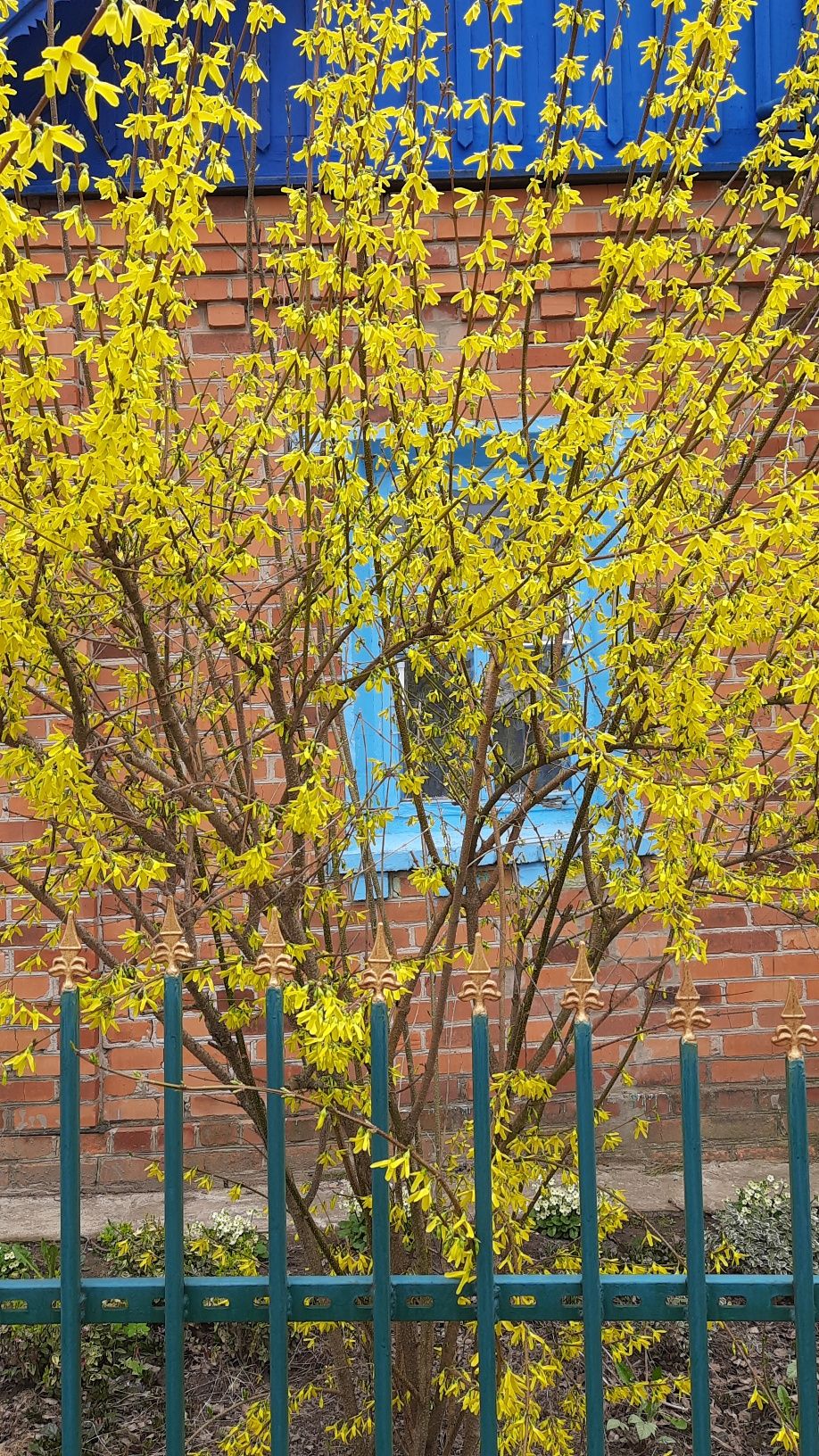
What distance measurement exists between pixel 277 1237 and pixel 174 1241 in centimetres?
13

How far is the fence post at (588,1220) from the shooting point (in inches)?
62.7

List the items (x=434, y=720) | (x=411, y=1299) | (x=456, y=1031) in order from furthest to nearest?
(x=456, y=1031) < (x=434, y=720) < (x=411, y=1299)

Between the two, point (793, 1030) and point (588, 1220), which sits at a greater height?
A: point (793, 1030)

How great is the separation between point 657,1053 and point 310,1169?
113 cm

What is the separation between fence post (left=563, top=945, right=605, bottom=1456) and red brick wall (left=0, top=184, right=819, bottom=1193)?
6.47 feet

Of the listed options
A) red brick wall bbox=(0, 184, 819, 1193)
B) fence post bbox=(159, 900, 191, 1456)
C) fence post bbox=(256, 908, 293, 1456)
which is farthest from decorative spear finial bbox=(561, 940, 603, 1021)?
red brick wall bbox=(0, 184, 819, 1193)

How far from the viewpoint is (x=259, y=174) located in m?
3.73

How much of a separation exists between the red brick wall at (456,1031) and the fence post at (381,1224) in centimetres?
196

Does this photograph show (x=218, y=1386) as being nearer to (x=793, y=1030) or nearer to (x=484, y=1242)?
(x=484, y=1242)

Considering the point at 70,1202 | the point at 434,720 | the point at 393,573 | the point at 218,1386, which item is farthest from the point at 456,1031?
the point at 70,1202

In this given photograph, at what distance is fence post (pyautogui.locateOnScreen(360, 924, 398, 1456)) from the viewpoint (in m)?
1.61

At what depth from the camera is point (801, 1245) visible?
159 cm

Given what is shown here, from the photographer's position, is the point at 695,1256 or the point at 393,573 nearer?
the point at 695,1256

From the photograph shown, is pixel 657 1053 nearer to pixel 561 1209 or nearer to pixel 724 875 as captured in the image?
pixel 561 1209
